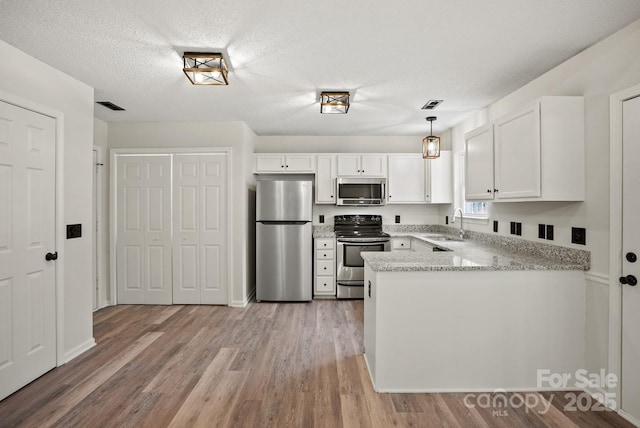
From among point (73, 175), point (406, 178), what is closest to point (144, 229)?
point (73, 175)

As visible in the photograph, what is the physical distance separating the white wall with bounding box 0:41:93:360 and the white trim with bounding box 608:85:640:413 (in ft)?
13.1

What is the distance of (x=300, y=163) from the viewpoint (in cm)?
473

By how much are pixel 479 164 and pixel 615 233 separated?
1.23m

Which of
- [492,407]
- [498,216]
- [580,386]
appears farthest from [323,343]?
[498,216]

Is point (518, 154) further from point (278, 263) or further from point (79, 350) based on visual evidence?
point (79, 350)

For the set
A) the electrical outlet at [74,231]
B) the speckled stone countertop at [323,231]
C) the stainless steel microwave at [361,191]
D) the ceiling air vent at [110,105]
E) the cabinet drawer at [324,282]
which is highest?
Result: the ceiling air vent at [110,105]

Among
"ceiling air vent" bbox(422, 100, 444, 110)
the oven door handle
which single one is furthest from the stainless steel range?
"ceiling air vent" bbox(422, 100, 444, 110)

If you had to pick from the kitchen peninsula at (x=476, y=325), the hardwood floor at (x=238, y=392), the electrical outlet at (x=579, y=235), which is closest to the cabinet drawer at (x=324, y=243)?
the hardwood floor at (x=238, y=392)

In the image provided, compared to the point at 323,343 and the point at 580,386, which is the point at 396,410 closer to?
the point at 323,343

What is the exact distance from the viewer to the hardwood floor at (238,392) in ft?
6.33

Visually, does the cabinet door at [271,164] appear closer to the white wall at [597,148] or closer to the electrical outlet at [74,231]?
the electrical outlet at [74,231]

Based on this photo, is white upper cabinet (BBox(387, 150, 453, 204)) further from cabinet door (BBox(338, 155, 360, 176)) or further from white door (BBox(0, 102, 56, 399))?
white door (BBox(0, 102, 56, 399))

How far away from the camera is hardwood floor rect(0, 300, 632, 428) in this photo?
1930 mm

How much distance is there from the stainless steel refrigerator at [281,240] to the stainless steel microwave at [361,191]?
1.91 ft
